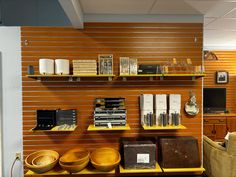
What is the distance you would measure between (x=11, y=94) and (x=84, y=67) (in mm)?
1109

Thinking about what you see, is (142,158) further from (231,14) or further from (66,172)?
(231,14)

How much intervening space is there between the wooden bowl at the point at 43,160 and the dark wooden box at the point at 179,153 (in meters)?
1.45

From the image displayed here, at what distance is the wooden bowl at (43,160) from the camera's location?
2.48 meters

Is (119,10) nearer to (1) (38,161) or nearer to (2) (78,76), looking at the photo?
(2) (78,76)

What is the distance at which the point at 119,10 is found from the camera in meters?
2.57

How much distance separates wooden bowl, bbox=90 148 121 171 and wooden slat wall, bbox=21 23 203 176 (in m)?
0.13

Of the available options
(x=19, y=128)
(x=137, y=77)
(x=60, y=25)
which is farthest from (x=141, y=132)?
(x=60, y=25)

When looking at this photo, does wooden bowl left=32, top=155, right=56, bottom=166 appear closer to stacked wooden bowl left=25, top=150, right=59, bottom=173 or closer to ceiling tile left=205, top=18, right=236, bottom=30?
stacked wooden bowl left=25, top=150, right=59, bottom=173

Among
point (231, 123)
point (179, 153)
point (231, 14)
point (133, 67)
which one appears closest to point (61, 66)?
point (133, 67)

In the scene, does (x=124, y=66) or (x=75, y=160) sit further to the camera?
(x=124, y=66)

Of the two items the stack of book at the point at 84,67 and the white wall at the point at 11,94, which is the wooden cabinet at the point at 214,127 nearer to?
the stack of book at the point at 84,67

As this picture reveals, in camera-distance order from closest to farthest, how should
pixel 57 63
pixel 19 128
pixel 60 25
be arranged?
pixel 57 63, pixel 19 128, pixel 60 25

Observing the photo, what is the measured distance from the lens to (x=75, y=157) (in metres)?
2.55

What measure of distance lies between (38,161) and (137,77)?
1740mm
